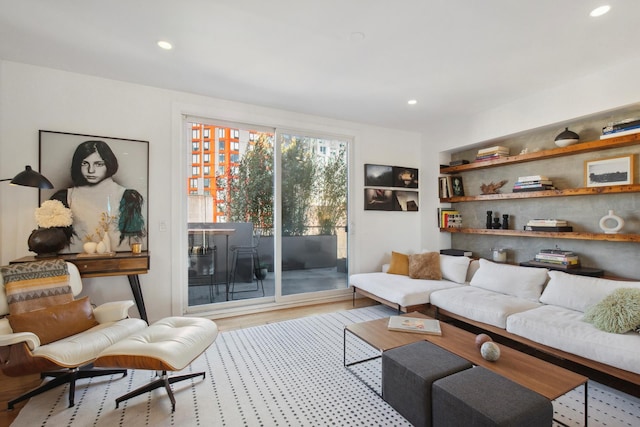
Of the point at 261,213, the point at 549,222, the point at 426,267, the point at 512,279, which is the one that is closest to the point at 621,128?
the point at 549,222

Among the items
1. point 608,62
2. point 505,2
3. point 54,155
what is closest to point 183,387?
point 54,155

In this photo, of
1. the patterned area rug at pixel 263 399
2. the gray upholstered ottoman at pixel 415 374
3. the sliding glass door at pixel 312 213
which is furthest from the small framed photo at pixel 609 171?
the sliding glass door at pixel 312 213

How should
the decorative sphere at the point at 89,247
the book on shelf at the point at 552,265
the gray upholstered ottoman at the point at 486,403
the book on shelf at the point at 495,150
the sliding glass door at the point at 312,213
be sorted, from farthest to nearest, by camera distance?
1. the sliding glass door at the point at 312,213
2. the book on shelf at the point at 495,150
3. the book on shelf at the point at 552,265
4. the decorative sphere at the point at 89,247
5. the gray upholstered ottoman at the point at 486,403

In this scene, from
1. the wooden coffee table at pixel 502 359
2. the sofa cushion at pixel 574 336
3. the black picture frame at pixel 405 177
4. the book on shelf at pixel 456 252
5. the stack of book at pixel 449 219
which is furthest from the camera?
the black picture frame at pixel 405 177

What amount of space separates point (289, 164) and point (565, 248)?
3.42m

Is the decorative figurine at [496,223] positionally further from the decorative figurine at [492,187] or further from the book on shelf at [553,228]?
the book on shelf at [553,228]

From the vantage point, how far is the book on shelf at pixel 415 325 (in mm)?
2279

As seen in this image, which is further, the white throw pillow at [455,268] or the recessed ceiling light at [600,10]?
the white throw pillow at [455,268]

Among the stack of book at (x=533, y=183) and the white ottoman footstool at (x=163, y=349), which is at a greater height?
the stack of book at (x=533, y=183)

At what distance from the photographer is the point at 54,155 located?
2.88 metres

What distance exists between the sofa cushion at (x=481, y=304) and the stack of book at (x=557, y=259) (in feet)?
2.14

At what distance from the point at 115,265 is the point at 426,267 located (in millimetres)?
3445

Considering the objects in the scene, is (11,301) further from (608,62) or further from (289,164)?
(608,62)

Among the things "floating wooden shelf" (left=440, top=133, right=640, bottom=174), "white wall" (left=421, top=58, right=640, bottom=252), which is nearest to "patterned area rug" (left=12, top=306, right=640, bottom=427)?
"floating wooden shelf" (left=440, top=133, right=640, bottom=174)
